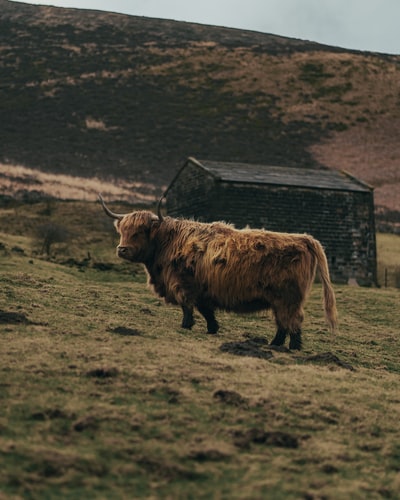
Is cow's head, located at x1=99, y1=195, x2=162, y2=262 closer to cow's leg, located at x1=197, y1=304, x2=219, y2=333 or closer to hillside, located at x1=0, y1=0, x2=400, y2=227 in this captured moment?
cow's leg, located at x1=197, y1=304, x2=219, y2=333

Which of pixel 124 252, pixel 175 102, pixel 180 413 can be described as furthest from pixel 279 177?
pixel 175 102

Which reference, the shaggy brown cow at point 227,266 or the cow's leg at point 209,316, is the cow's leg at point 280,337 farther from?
the cow's leg at point 209,316

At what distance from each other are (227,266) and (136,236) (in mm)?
1887

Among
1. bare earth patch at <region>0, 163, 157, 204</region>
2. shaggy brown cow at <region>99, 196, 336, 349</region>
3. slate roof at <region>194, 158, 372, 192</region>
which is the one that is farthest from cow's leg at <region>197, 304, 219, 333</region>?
bare earth patch at <region>0, 163, 157, 204</region>

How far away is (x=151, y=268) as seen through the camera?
45.3ft

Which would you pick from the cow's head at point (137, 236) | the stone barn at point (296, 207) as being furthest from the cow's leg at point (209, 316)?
the stone barn at point (296, 207)

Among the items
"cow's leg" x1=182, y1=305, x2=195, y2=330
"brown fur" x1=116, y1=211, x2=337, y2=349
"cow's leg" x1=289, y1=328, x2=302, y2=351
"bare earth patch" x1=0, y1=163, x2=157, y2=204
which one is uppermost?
"bare earth patch" x1=0, y1=163, x2=157, y2=204

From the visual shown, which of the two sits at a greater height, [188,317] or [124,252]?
[124,252]

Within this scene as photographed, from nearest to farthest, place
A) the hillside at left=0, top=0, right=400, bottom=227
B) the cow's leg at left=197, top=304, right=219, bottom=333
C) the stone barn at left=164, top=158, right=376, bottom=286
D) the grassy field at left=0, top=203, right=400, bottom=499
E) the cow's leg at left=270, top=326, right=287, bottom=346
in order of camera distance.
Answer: the grassy field at left=0, top=203, right=400, bottom=499
the cow's leg at left=270, top=326, right=287, bottom=346
the cow's leg at left=197, top=304, right=219, bottom=333
the stone barn at left=164, top=158, right=376, bottom=286
the hillside at left=0, top=0, right=400, bottom=227

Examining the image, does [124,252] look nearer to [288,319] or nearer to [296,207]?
[288,319]

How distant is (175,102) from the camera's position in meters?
83.1

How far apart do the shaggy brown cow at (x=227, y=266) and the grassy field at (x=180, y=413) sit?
559 mm

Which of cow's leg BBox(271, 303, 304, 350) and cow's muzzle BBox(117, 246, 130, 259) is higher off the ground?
cow's muzzle BBox(117, 246, 130, 259)

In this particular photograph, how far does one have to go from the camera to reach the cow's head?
13.5 meters
